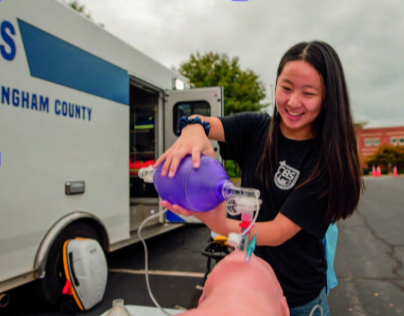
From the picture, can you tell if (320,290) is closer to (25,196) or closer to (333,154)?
(333,154)

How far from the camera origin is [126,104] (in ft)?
13.8

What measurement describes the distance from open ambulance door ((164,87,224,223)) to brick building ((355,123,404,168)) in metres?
56.2

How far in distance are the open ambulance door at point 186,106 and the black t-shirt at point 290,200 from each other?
11.8 feet

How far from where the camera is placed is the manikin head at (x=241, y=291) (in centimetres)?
51

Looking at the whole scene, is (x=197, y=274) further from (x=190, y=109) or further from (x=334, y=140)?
(x=334, y=140)

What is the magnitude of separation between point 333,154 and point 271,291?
2.41ft

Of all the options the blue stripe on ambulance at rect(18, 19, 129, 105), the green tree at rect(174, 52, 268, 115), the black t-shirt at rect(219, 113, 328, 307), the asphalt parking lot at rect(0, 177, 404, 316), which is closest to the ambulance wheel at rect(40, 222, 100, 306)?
the asphalt parking lot at rect(0, 177, 404, 316)

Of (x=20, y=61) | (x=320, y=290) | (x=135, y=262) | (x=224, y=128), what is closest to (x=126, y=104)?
(x=20, y=61)

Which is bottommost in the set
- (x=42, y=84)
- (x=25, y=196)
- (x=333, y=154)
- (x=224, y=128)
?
(x=25, y=196)

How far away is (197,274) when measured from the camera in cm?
444

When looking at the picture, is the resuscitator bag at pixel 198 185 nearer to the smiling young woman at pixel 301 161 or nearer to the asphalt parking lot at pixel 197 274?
the smiling young woman at pixel 301 161

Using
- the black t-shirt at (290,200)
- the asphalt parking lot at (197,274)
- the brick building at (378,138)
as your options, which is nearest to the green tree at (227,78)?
the asphalt parking lot at (197,274)

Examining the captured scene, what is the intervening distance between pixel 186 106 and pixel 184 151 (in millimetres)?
4627

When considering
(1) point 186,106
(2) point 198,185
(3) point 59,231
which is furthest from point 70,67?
(2) point 198,185
